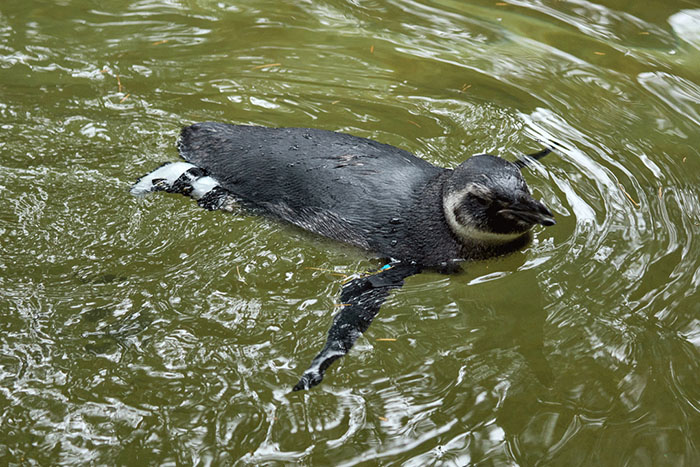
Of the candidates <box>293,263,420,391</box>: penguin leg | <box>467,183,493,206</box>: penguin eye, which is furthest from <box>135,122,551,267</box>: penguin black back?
<box>293,263,420,391</box>: penguin leg

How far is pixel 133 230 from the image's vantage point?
425 centimetres

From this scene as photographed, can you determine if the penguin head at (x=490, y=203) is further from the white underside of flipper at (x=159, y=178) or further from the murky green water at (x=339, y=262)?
the white underside of flipper at (x=159, y=178)

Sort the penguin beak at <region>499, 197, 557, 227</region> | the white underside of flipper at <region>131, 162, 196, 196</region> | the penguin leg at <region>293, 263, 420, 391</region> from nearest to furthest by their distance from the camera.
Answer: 1. the penguin leg at <region>293, 263, 420, 391</region>
2. the penguin beak at <region>499, 197, 557, 227</region>
3. the white underside of flipper at <region>131, 162, 196, 196</region>

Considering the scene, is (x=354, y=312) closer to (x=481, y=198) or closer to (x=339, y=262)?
(x=339, y=262)

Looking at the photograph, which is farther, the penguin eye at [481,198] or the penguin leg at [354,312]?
the penguin eye at [481,198]

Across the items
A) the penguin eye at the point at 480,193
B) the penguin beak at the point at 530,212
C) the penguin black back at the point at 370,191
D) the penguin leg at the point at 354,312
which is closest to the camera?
the penguin leg at the point at 354,312

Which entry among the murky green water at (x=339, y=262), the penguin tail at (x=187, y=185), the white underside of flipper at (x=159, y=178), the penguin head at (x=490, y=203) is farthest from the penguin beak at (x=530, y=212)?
the white underside of flipper at (x=159, y=178)

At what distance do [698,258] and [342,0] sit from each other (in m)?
4.51

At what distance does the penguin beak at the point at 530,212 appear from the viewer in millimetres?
3514

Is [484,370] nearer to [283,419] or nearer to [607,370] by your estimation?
[607,370]

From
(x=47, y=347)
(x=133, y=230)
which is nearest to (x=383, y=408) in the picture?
(x=47, y=347)

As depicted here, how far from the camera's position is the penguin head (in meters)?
3.59

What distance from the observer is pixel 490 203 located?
3678 mm

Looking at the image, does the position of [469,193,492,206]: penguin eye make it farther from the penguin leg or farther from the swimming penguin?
the penguin leg
